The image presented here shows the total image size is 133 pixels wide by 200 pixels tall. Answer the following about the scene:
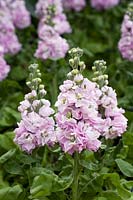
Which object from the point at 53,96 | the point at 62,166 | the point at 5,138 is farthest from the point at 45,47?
the point at 62,166

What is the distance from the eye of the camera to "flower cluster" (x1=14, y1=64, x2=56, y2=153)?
2.81 m

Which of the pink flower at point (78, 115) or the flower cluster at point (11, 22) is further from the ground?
the flower cluster at point (11, 22)

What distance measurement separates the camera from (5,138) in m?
3.30

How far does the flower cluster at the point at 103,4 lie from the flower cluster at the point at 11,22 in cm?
78

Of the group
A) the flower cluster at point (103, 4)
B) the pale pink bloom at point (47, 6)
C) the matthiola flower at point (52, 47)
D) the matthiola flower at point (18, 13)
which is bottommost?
the matthiola flower at point (52, 47)

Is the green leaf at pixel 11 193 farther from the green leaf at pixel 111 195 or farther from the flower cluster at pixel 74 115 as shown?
the green leaf at pixel 111 195

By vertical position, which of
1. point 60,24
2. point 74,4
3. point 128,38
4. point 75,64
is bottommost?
point 75,64

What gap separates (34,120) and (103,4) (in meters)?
2.81

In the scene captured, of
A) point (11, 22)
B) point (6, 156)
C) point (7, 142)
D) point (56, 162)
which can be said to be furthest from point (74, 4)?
point (6, 156)

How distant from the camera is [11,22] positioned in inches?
179

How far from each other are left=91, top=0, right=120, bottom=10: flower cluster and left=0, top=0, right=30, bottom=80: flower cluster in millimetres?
781

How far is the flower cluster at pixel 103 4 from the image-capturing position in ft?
17.8

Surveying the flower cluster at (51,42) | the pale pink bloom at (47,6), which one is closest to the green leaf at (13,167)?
the flower cluster at (51,42)

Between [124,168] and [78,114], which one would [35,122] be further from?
[124,168]
